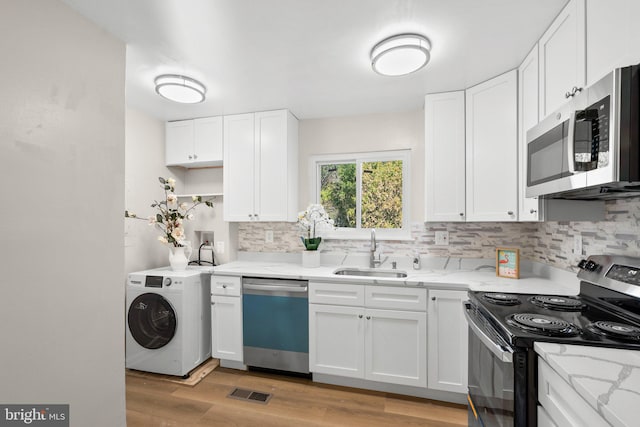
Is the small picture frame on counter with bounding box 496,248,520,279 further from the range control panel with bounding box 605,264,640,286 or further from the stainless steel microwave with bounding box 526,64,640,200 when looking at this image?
the stainless steel microwave with bounding box 526,64,640,200

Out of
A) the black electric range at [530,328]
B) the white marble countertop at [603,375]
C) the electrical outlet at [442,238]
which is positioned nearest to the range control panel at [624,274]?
the black electric range at [530,328]

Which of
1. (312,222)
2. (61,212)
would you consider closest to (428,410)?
(312,222)

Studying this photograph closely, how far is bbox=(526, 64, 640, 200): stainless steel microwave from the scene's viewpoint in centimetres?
93

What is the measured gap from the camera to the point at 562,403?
2.98 ft

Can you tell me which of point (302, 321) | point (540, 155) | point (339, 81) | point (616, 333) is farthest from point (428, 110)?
point (302, 321)

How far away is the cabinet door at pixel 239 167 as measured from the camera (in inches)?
114

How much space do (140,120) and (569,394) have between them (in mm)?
3519

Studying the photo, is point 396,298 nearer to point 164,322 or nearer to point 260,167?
point 260,167

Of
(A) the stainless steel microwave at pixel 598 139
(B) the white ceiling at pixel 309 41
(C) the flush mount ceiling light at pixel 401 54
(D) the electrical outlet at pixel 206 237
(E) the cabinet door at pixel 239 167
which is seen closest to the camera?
(A) the stainless steel microwave at pixel 598 139

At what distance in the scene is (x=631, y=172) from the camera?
3.03 feet

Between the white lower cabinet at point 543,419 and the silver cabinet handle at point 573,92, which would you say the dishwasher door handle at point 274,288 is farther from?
the silver cabinet handle at point 573,92

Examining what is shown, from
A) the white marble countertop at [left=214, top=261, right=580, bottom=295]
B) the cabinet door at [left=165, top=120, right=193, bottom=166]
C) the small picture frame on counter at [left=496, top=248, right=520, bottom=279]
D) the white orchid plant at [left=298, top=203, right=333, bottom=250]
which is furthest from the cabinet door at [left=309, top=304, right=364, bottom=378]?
the cabinet door at [left=165, top=120, right=193, bottom=166]

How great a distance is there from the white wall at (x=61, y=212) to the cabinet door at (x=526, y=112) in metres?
2.53

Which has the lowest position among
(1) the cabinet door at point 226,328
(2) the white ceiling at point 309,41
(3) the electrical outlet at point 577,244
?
(1) the cabinet door at point 226,328
